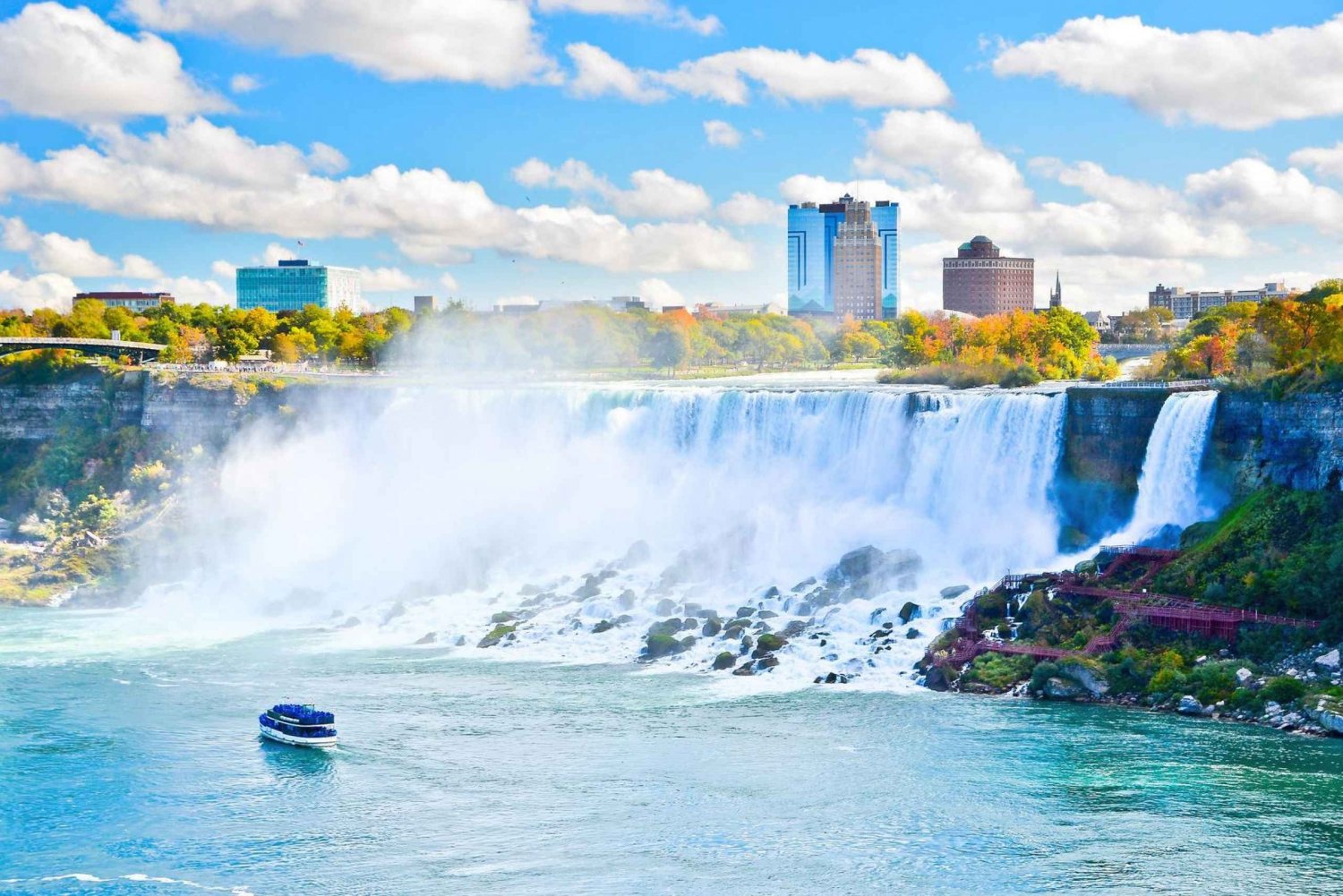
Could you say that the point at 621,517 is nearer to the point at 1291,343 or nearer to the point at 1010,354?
the point at 1291,343

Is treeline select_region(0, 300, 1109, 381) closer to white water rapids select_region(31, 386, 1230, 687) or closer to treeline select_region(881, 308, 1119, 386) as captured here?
treeline select_region(881, 308, 1119, 386)

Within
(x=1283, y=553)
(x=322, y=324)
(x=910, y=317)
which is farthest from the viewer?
(x=910, y=317)

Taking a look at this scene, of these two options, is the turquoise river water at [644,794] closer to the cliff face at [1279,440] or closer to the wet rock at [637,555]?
the cliff face at [1279,440]

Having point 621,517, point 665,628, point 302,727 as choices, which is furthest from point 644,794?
point 621,517

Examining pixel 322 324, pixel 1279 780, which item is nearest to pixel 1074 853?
pixel 1279 780

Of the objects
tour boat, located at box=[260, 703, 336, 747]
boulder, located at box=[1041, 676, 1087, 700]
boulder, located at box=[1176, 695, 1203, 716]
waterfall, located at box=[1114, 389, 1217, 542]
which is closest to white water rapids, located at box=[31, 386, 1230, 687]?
waterfall, located at box=[1114, 389, 1217, 542]

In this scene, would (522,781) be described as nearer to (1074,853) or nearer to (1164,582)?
(1074,853)
